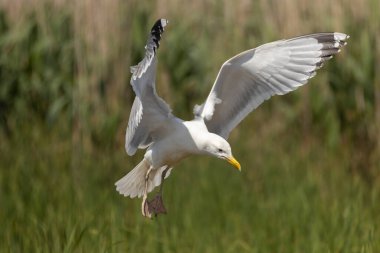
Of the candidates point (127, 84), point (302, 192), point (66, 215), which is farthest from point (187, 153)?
point (127, 84)

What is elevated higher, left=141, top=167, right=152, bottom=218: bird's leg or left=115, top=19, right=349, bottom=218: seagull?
left=115, top=19, right=349, bottom=218: seagull

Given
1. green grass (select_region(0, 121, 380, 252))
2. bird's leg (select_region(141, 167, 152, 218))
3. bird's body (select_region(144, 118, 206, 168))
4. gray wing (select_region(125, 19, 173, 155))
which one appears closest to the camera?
gray wing (select_region(125, 19, 173, 155))

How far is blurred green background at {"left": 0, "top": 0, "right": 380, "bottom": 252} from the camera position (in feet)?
16.3

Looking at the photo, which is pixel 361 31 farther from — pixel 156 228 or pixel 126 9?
pixel 156 228

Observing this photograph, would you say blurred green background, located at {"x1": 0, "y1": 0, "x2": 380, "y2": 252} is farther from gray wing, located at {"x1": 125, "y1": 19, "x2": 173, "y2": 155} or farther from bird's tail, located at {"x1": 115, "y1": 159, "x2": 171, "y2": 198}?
gray wing, located at {"x1": 125, "y1": 19, "x2": 173, "y2": 155}

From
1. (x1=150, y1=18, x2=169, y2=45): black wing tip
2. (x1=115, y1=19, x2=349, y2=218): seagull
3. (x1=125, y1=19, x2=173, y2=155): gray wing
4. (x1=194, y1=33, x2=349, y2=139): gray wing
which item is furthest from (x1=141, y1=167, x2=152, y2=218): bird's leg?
(x1=150, y1=18, x2=169, y2=45): black wing tip

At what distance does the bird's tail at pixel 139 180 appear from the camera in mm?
4641

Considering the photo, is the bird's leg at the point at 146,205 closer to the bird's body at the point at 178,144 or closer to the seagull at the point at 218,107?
the seagull at the point at 218,107

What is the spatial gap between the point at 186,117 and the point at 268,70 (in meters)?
4.15

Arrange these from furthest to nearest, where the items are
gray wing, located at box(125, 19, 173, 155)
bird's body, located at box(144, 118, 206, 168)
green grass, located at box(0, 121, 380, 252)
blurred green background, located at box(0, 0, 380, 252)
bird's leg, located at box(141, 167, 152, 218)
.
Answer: blurred green background, located at box(0, 0, 380, 252), green grass, located at box(0, 121, 380, 252), bird's leg, located at box(141, 167, 152, 218), bird's body, located at box(144, 118, 206, 168), gray wing, located at box(125, 19, 173, 155)

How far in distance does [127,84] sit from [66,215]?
10.3 ft

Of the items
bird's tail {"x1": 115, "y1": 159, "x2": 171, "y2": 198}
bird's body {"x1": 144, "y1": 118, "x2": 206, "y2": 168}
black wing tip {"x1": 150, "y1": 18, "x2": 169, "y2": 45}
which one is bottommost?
bird's tail {"x1": 115, "y1": 159, "x2": 171, "y2": 198}

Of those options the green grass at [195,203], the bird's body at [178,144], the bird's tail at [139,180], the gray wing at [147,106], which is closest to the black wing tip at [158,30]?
the gray wing at [147,106]

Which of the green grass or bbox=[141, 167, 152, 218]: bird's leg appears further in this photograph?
the green grass
